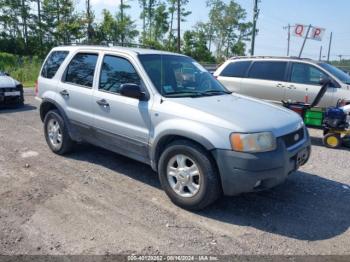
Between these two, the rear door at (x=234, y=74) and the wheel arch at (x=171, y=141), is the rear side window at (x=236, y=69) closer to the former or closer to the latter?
the rear door at (x=234, y=74)

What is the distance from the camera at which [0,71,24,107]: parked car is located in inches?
423

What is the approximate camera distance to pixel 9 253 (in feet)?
10.6

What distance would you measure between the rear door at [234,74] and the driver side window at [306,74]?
1.34 meters

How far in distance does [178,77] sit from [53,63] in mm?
2675

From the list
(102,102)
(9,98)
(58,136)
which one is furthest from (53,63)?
(9,98)

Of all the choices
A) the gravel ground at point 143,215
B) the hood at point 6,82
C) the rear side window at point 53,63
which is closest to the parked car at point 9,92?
the hood at point 6,82

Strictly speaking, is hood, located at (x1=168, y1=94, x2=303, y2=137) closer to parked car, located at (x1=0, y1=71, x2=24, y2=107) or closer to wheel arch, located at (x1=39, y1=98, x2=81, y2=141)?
wheel arch, located at (x1=39, y1=98, x2=81, y2=141)

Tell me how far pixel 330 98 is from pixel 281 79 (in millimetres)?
1325

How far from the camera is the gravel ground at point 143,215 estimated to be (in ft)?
11.3

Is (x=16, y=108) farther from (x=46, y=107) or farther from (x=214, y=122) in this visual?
(x=214, y=122)

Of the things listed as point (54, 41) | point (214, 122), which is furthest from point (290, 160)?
point (54, 41)

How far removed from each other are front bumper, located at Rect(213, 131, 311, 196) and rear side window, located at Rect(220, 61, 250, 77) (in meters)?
6.25

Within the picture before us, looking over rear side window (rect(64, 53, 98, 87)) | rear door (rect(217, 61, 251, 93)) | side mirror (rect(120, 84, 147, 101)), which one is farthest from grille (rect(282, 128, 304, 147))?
rear door (rect(217, 61, 251, 93))

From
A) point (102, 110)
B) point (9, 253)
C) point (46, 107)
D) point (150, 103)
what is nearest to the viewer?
point (9, 253)
